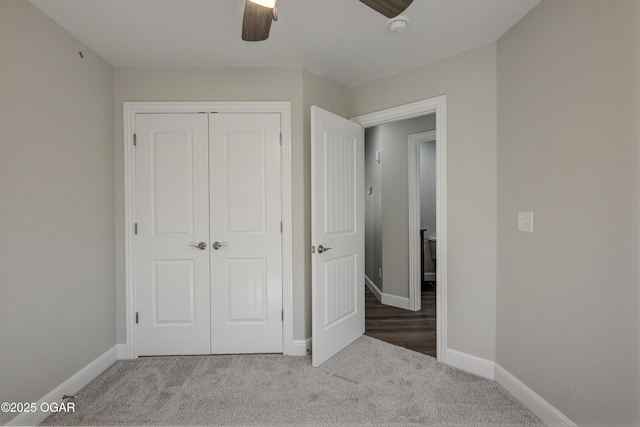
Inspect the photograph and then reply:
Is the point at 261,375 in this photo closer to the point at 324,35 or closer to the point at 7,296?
the point at 7,296

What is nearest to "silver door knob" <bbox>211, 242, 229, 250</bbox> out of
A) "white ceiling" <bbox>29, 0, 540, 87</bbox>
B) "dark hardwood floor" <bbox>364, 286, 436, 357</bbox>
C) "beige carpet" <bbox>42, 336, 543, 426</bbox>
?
"beige carpet" <bbox>42, 336, 543, 426</bbox>

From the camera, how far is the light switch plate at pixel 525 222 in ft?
5.78

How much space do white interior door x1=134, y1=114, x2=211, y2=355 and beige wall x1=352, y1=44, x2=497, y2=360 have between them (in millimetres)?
1944

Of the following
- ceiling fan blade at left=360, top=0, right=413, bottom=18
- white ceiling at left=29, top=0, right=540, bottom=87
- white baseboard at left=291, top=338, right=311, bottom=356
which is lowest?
white baseboard at left=291, top=338, right=311, bottom=356

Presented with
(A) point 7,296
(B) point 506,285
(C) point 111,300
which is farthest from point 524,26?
(C) point 111,300

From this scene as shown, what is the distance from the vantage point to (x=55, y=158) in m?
1.84

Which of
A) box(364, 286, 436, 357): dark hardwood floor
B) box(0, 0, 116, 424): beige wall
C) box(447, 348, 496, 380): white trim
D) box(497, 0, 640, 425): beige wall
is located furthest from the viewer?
box(364, 286, 436, 357): dark hardwood floor

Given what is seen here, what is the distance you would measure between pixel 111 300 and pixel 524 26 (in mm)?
3491

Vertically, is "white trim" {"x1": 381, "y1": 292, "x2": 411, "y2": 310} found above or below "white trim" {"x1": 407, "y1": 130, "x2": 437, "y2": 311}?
below

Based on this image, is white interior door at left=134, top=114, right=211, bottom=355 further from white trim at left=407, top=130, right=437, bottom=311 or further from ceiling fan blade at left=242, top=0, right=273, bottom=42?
white trim at left=407, top=130, right=437, bottom=311

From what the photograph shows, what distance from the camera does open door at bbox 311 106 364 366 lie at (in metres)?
2.25

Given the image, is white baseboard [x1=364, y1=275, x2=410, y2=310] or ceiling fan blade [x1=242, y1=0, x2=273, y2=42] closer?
ceiling fan blade [x1=242, y1=0, x2=273, y2=42]

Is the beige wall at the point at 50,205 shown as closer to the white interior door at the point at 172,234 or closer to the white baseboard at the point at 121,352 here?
the white baseboard at the point at 121,352

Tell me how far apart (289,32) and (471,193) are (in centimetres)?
170
